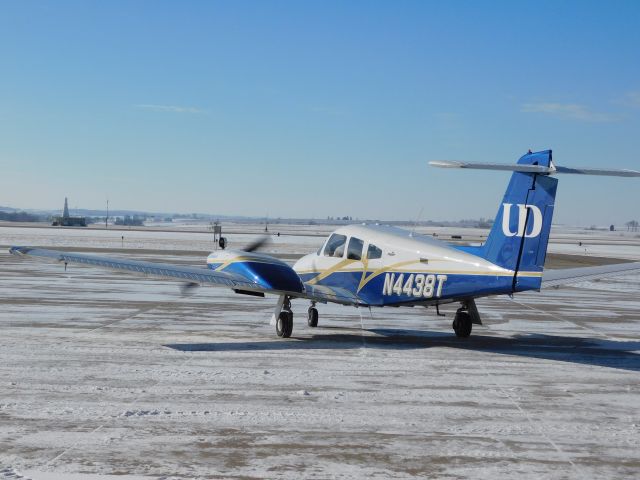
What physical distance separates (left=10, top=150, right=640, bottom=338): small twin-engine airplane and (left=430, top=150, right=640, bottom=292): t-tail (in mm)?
20

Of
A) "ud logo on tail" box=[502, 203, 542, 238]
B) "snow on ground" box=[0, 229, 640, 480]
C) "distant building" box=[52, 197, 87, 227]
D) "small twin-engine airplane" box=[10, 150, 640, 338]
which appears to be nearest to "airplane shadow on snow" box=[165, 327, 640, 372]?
"snow on ground" box=[0, 229, 640, 480]

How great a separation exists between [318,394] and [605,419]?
4190mm

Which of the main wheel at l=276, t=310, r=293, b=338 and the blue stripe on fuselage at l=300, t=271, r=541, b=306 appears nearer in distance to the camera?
the blue stripe on fuselage at l=300, t=271, r=541, b=306

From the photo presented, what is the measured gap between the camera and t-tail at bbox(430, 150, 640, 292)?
1520cm

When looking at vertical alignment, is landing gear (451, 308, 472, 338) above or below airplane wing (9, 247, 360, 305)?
below

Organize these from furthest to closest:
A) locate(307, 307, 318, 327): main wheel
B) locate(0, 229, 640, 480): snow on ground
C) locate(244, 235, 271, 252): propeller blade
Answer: locate(244, 235, 271, 252): propeller blade < locate(307, 307, 318, 327): main wheel < locate(0, 229, 640, 480): snow on ground

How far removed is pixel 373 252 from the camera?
18.0m

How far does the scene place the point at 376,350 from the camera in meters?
16.4

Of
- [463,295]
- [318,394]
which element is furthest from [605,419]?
[463,295]

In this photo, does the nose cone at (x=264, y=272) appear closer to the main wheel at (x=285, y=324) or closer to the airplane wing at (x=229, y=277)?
the airplane wing at (x=229, y=277)

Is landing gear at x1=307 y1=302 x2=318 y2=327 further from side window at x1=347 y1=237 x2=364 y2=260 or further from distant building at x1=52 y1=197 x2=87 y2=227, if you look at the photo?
distant building at x1=52 y1=197 x2=87 y2=227

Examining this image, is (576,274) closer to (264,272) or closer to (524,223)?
(524,223)

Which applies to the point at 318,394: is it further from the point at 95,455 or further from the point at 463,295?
the point at 463,295

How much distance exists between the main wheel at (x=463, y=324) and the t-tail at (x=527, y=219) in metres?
2.99
